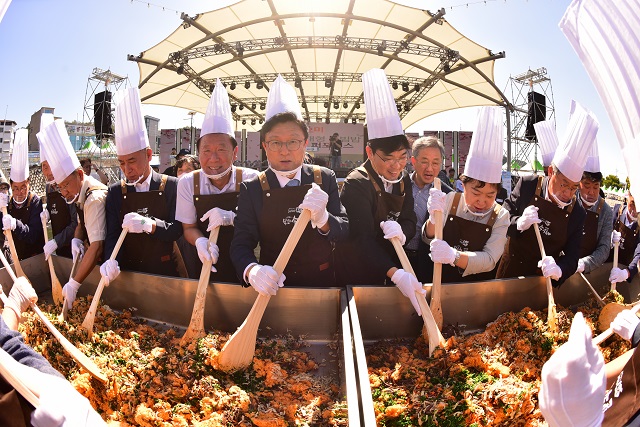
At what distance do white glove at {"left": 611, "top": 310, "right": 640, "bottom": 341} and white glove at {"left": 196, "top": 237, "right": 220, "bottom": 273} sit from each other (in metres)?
1.71

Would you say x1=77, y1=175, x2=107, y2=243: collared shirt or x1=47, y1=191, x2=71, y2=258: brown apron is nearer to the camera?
x1=77, y1=175, x2=107, y2=243: collared shirt

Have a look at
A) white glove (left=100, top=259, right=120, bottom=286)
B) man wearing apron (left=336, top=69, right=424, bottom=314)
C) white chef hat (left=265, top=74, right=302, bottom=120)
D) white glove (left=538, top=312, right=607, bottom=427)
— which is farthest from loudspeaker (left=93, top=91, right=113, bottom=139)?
white glove (left=538, top=312, right=607, bottom=427)

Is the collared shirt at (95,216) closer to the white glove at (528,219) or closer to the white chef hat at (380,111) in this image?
the white chef hat at (380,111)

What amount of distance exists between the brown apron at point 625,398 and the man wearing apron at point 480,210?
44.3 inches

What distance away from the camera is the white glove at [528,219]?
2.28m

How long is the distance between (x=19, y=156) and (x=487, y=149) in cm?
384

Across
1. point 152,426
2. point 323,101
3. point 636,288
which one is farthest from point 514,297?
point 323,101

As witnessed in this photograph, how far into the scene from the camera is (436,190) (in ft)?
6.75

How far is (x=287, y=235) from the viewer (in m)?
1.99

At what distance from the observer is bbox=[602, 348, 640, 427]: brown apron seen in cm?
79

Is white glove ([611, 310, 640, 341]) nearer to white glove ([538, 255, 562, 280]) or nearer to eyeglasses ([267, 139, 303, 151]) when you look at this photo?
white glove ([538, 255, 562, 280])

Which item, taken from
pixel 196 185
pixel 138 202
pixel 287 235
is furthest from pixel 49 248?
pixel 287 235

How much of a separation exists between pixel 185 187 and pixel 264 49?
11472 millimetres

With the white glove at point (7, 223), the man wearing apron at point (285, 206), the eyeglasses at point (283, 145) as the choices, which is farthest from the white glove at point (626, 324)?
the white glove at point (7, 223)
